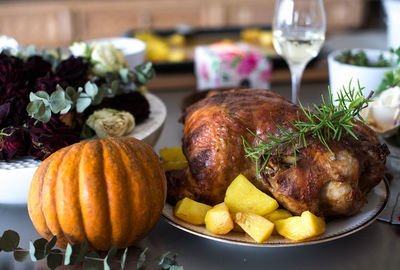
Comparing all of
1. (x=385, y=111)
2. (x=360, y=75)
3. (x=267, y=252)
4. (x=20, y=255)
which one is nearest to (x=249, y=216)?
(x=267, y=252)

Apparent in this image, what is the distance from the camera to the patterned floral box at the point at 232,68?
165 centimetres

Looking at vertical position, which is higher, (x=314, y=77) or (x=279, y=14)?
(x=279, y=14)

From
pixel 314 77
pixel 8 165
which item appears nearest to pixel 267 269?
pixel 8 165

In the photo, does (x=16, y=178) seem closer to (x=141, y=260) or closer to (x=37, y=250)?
(x=37, y=250)

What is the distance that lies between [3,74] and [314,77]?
1300 mm

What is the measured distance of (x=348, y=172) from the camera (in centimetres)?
80

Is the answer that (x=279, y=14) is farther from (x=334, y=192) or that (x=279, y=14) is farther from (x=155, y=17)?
(x=155, y=17)

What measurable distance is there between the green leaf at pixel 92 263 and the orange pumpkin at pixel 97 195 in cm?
2

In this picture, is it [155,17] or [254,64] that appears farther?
[155,17]

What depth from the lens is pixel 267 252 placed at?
0.81 meters

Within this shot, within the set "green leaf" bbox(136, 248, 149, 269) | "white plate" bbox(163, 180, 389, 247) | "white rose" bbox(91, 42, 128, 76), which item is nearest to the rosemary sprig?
"white plate" bbox(163, 180, 389, 247)

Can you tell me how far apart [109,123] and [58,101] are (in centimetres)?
12

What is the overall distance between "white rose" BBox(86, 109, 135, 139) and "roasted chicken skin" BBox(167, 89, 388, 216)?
0.15 meters

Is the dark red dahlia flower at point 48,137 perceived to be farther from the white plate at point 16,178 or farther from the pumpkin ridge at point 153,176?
the pumpkin ridge at point 153,176
